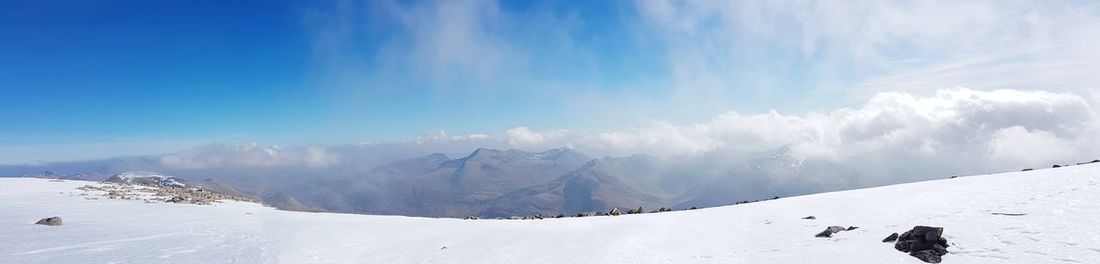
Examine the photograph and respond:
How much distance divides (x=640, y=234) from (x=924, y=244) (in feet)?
27.6

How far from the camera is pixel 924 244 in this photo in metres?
11.3

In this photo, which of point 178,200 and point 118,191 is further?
point 118,191

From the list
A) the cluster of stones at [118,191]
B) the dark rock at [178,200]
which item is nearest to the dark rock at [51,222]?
the dark rock at [178,200]

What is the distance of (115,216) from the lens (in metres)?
21.4

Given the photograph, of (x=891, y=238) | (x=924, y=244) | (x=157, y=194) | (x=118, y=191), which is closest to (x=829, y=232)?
(x=891, y=238)

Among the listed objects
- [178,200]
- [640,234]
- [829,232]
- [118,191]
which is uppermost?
[118,191]

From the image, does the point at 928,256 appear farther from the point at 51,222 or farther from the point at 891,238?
the point at 51,222

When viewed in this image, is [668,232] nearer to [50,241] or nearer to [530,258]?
[530,258]

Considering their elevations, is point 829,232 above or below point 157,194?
below

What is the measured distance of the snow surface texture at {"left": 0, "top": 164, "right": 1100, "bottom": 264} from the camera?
11945mm

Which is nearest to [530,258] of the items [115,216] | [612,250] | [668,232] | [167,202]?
[612,250]

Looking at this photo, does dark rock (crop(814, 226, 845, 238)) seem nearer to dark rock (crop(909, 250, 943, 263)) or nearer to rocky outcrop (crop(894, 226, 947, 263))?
rocky outcrop (crop(894, 226, 947, 263))

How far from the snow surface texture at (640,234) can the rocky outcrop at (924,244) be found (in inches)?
10.6

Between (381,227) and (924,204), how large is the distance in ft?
71.3
